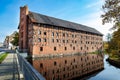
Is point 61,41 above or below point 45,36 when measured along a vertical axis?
below

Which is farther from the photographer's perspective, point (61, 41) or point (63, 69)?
point (61, 41)

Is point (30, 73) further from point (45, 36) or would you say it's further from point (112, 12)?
point (45, 36)

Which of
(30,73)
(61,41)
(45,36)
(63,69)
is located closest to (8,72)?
(30,73)

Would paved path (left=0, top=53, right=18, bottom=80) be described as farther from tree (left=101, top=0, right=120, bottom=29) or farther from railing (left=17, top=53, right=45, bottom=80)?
tree (left=101, top=0, right=120, bottom=29)

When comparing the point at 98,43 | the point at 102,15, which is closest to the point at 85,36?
the point at 98,43

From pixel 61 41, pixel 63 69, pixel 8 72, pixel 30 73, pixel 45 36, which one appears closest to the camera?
pixel 30 73

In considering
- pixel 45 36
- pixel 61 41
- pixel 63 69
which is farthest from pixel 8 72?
pixel 61 41

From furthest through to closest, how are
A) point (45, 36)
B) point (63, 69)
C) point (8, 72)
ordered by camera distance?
point (45, 36), point (63, 69), point (8, 72)

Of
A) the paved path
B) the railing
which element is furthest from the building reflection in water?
the railing

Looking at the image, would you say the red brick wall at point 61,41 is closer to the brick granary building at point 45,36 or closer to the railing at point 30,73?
the brick granary building at point 45,36

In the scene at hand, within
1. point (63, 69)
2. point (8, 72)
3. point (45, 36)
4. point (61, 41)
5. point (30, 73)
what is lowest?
point (63, 69)

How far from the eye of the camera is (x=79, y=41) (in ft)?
193

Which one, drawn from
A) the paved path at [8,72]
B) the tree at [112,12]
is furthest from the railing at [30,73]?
the tree at [112,12]

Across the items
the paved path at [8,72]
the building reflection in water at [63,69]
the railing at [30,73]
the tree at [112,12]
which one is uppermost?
the tree at [112,12]
